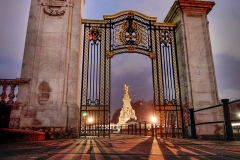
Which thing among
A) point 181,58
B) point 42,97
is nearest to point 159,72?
point 181,58

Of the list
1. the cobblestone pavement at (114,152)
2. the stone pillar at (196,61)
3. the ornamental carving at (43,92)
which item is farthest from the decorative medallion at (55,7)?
the cobblestone pavement at (114,152)

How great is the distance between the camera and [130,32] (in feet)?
33.3

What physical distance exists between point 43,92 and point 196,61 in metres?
7.01

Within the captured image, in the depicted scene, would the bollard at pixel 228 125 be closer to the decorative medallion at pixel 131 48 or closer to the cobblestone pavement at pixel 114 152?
the cobblestone pavement at pixel 114 152

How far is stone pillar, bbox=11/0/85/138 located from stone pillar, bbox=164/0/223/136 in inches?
195

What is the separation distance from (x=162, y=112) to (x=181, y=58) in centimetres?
Result: 283

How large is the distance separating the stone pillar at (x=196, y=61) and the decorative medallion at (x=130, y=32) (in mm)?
2078

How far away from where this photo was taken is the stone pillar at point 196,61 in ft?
28.0

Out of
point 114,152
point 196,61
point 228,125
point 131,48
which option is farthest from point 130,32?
point 114,152

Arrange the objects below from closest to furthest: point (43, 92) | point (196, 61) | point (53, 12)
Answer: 1. point (43, 92)
2. point (53, 12)
3. point (196, 61)

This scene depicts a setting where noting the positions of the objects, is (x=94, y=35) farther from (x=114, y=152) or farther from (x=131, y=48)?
(x=114, y=152)

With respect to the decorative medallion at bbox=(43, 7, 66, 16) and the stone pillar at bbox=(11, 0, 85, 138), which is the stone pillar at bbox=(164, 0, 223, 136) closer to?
the stone pillar at bbox=(11, 0, 85, 138)

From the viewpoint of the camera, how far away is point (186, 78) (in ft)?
29.4

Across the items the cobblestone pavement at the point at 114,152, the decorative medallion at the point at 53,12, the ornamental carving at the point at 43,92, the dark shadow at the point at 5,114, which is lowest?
the cobblestone pavement at the point at 114,152
